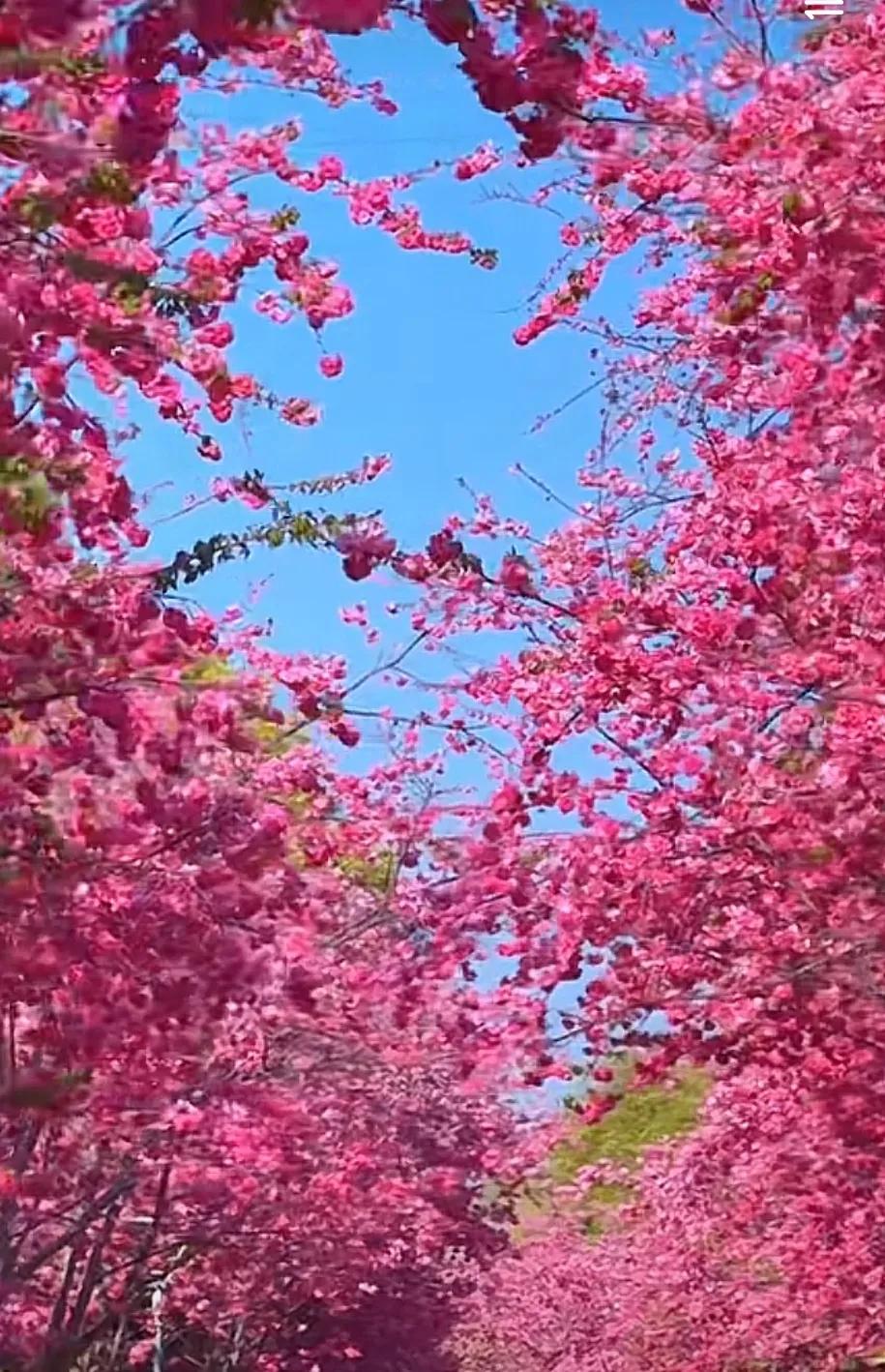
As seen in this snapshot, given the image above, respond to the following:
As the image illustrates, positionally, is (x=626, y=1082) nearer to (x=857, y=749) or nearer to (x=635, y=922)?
(x=635, y=922)

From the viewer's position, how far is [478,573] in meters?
8.29

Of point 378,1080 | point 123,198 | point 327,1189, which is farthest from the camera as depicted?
point 378,1080

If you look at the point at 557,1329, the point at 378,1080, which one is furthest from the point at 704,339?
the point at 557,1329

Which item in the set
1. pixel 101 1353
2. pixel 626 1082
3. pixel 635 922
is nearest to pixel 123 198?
pixel 635 922

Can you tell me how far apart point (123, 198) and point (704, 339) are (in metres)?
3.42

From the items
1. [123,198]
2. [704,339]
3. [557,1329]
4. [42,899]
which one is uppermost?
[557,1329]

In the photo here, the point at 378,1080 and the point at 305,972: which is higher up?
the point at 378,1080

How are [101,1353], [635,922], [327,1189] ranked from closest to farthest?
1. [635,922]
2. [327,1189]
3. [101,1353]

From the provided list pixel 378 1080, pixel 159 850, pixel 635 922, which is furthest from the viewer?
pixel 378 1080

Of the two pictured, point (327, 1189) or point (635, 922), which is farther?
point (327, 1189)

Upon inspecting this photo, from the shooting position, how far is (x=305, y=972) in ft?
36.0

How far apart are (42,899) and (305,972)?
440cm

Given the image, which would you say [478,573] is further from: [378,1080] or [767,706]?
[378,1080]

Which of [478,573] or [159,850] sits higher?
[478,573]
